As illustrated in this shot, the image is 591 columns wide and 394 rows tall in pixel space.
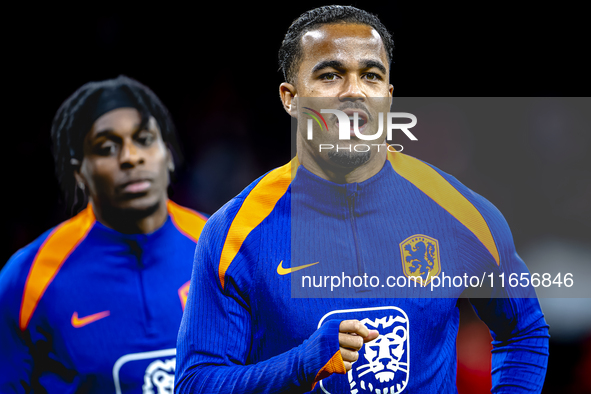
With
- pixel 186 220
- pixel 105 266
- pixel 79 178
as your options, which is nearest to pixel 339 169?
pixel 186 220

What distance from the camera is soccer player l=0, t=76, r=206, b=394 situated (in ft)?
6.43

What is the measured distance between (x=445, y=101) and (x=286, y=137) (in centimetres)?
69

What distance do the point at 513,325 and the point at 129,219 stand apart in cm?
Result: 146

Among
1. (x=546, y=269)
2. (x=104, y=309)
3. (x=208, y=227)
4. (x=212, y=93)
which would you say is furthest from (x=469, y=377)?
(x=212, y=93)

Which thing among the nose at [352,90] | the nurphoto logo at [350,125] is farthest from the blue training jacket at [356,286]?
the nose at [352,90]

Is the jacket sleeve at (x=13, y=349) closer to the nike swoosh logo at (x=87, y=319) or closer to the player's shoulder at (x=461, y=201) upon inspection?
the nike swoosh logo at (x=87, y=319)

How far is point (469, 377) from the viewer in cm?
203

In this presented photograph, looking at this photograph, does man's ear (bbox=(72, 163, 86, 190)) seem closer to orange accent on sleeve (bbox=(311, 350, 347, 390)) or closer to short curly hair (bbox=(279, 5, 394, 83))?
short curly hair (bbox=(279, 5, 394, 83))

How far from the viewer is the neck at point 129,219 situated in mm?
2098

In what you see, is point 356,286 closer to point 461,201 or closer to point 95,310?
point 461,201

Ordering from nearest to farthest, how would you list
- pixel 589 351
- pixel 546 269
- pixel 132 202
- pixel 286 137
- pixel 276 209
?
pixel 276 209
pixel 546 269
pixel 132 202
pixel 286 137
pixel 589 351

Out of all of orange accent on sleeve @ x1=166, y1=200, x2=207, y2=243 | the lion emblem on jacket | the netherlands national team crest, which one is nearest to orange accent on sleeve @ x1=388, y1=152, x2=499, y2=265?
the netherlands national team crest

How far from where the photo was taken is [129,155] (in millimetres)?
2082

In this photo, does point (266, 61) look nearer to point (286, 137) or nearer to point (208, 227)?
point (286, 137)
